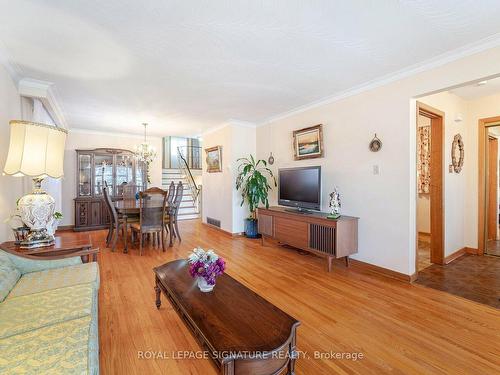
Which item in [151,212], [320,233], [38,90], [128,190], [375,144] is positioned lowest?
[320,233]

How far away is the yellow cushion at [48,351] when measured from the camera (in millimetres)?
966

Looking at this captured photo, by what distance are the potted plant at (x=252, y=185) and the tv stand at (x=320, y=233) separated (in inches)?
35.7

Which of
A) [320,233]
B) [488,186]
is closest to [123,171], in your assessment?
[320,233]

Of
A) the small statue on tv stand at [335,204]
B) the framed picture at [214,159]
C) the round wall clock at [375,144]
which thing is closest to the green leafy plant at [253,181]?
the framed picture at [214,159]

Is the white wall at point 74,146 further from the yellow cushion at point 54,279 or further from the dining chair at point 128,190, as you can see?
the yellow cushion at point 54,279

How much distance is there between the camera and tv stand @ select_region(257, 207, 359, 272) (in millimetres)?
3105

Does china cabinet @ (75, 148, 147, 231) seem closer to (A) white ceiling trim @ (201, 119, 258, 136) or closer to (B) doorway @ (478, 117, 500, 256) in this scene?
(A) white ceiling trim @ (201, 119, 258, 136)

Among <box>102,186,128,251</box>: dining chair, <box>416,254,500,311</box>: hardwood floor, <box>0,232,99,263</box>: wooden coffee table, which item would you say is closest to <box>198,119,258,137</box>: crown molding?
<box>102,186,128,251</box>: dining chair

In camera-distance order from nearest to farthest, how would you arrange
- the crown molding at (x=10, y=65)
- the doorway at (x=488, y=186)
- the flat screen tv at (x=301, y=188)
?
the crown molding at (x=10, y=65) → the flat screen tv at (x=301, y=188) → the doorway at (x=488, y=186)

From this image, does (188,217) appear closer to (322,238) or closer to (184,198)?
(184,198)

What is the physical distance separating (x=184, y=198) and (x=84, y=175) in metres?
2.78

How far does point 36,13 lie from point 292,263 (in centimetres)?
367

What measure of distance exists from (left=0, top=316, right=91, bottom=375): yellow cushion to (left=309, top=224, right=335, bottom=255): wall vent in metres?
2.64

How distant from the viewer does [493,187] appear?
14.0 ft
